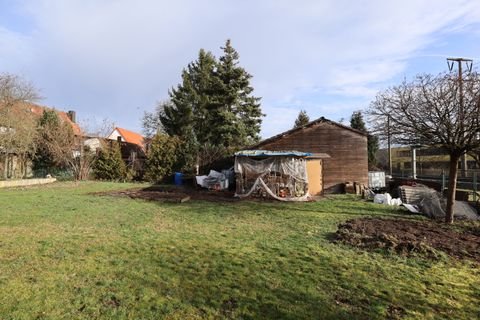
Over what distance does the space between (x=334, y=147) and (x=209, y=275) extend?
16.0 metres

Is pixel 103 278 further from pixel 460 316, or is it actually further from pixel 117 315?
pixel 460 316

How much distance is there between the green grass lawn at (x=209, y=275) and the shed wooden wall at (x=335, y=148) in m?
11.3

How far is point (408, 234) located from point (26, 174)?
27.0 meters

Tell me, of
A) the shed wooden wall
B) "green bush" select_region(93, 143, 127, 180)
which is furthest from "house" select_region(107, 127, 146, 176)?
the shed wooden wall

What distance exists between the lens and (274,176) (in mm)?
14586

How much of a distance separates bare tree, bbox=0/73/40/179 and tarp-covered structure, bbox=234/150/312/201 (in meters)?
15.8

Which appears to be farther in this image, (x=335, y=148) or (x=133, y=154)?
(x=133, y=154)

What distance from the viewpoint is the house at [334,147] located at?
1866cm

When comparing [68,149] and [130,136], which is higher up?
[130,136]

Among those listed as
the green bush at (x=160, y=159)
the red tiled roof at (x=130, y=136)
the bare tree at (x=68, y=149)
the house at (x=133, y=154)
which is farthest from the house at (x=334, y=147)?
the red tiled roof at (x=130, y=136)

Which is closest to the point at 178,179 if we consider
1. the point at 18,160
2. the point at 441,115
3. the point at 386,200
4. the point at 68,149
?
the point at 68,149

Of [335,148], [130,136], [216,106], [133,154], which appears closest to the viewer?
[335,148]

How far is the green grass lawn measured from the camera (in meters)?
3.45

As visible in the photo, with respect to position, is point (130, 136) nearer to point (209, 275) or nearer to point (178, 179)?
point (178, 179)
